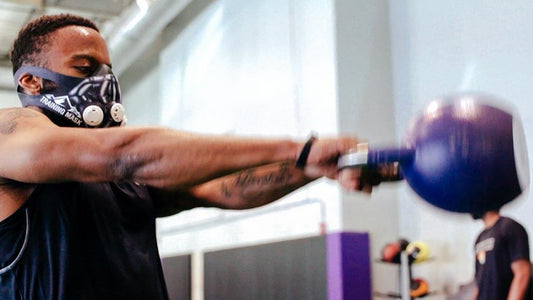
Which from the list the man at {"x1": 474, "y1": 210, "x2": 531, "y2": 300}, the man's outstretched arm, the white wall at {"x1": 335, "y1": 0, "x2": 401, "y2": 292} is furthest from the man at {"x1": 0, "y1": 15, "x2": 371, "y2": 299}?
the white wall at {"x1": 335, "y1": 0, "x2": 401, "y2": 292}

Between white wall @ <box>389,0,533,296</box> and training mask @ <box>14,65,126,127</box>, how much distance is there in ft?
10.5

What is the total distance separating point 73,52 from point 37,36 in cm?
13

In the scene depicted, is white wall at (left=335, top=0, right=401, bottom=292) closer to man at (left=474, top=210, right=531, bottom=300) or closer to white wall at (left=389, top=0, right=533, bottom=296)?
white wall at (left=389, top=0, right=533, bottom=296)

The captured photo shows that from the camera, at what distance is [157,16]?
788cm

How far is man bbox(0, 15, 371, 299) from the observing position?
4.80ft

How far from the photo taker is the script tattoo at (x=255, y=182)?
6.33ft

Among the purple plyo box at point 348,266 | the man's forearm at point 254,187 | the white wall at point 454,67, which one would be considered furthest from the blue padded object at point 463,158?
the purple plyo box at point 348,266

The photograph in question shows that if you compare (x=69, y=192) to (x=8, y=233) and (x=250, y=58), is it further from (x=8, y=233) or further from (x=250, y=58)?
(x=250, y=58)

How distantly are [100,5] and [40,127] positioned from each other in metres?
6.87

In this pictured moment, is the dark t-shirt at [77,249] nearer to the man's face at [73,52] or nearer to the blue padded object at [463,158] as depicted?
the man's face at [73,52]

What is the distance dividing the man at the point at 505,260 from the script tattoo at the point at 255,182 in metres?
2.20

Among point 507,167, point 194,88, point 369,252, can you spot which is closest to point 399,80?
point 369,252

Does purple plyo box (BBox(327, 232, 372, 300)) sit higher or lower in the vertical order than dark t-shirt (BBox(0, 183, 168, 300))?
lower

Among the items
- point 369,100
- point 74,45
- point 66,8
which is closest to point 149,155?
point 74,45
